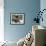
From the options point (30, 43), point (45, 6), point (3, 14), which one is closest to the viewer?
point (30, 43)

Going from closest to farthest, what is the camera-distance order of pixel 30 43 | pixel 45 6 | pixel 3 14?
pixel 30 43 < pixel 45 6 < pixel 3 14

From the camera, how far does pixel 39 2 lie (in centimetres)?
609

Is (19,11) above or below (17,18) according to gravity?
above

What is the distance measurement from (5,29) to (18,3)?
1.27 m

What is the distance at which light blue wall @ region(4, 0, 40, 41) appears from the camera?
599 cm

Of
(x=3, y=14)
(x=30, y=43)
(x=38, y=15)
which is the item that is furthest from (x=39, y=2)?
(x=30, y=43)

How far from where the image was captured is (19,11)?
19.8ft

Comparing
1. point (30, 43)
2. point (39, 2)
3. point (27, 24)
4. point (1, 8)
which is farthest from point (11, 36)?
point (30, 43)

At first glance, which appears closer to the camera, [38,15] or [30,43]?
[30,43]

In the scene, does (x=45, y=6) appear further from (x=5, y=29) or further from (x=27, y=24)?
(x=5, y=29)

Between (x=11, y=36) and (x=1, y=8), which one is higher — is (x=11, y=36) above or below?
below

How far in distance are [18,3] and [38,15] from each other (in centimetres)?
102

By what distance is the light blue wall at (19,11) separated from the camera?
19.6ft

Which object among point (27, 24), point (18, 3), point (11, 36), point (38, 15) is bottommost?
point (11, 36)
